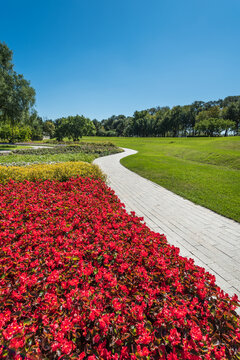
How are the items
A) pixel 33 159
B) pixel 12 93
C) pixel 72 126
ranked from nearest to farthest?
pixel 33 159, pixel 12 93, pixel 72 126

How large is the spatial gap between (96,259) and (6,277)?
1117 millimetres

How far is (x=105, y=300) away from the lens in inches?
69.1

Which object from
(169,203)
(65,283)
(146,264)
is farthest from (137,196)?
(65,283)

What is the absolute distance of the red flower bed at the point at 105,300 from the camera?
54.1 inches

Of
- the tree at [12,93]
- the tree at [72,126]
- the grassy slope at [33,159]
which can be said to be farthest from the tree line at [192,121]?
the grassy slope at [33,159]

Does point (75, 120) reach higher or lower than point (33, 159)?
higher

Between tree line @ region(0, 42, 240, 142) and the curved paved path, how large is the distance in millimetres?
22664

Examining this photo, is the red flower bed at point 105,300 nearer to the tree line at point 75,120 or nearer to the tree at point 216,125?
the tree line at point 75,120

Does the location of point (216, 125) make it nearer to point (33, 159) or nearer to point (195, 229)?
point (33, 159)

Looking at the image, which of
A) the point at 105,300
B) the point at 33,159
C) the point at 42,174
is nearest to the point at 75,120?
the point at 33,159

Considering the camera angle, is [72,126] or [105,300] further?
[72,126]

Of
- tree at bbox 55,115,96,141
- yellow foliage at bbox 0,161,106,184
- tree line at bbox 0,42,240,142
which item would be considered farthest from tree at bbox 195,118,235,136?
yellow foliage at bbox 0,161,106,184

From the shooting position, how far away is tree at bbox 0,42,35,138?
70.8 feet

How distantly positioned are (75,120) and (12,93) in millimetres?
24856
